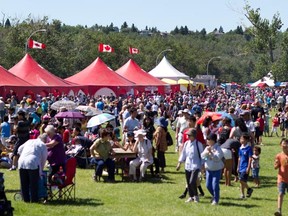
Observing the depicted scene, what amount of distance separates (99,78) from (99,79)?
12cm

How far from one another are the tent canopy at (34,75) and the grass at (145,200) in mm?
24423

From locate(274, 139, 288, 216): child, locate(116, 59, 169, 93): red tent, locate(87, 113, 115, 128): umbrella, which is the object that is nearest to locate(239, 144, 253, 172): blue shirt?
locate(274, 139, 288, 216): child

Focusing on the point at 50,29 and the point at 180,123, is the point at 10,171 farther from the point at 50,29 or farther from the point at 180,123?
the point at 50,29

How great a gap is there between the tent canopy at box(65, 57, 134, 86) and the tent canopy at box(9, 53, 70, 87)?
11.7 ft

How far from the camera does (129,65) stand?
175 feet

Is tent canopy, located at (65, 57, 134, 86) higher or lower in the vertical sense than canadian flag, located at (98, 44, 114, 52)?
lower

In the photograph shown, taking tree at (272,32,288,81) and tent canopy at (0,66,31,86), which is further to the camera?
tree at (272,32,288,81)

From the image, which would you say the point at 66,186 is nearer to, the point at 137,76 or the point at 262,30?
the point at 137,76

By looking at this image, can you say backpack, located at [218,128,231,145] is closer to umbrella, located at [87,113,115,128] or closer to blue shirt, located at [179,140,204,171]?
blue shirt, located at [179,140,204,171]

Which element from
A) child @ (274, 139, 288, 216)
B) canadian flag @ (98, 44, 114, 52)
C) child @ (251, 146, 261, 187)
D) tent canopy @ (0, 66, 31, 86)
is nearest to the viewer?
child @ (274, 139, 288, 216)

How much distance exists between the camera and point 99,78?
46844mm

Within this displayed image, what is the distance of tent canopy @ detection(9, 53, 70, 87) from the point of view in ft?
134

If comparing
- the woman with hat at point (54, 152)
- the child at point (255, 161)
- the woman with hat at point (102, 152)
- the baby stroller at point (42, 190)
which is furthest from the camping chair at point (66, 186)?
the child at point (255, 161)

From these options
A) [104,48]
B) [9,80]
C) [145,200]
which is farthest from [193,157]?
[104,48]
